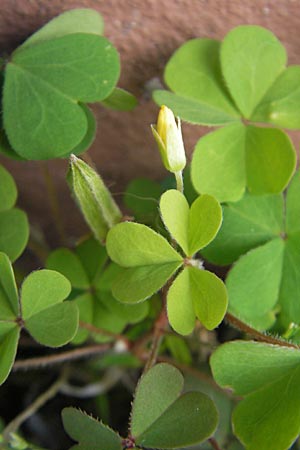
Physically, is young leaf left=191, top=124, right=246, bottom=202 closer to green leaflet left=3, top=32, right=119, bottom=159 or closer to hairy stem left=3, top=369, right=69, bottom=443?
green leaflet left=3, top=32, right=119, bottom=159

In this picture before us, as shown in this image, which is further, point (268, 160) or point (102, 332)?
point (102, 332)

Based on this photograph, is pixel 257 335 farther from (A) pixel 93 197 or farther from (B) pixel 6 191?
(B) pixel 6 191

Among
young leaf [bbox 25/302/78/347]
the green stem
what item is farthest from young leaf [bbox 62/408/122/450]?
the green stem

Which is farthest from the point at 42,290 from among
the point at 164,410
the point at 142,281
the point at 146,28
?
the point at 146,28

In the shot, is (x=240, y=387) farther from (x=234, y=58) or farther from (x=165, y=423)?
(x=234, y=58)

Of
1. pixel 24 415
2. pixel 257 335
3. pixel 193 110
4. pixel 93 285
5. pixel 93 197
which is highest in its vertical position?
pixel 193 110

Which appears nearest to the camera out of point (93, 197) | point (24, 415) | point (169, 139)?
point (169, 139)
